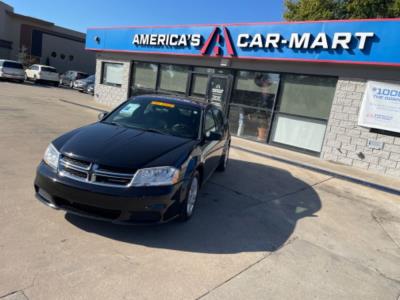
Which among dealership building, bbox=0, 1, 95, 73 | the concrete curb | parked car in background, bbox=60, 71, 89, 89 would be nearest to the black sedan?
the concrete curb

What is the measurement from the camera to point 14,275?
8.96 ft

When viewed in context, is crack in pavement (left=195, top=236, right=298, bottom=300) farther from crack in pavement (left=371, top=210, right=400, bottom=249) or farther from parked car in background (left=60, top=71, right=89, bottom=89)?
parked car in background (left=60, top=71, right=89, bottom=89)

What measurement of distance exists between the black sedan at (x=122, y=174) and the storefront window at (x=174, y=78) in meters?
9.79

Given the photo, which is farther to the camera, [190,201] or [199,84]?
[199,84]

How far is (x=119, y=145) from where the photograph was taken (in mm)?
3846

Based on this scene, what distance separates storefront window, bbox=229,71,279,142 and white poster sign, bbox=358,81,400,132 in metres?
3.01

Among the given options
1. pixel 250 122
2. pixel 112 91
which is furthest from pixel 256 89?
pixel 112 91

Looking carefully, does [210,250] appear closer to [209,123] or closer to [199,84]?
[209,123]

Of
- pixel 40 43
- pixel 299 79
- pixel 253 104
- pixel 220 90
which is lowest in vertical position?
pixel 253 104

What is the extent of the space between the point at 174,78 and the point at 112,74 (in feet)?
15.6

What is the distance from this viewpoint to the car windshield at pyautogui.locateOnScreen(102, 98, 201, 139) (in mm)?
4711

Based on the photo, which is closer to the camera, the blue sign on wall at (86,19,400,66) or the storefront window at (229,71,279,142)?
the blue sign on wall at (86,19,400,66)

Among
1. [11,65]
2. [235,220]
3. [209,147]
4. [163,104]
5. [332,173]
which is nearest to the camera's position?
[235,220]

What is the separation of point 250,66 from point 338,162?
460cm
